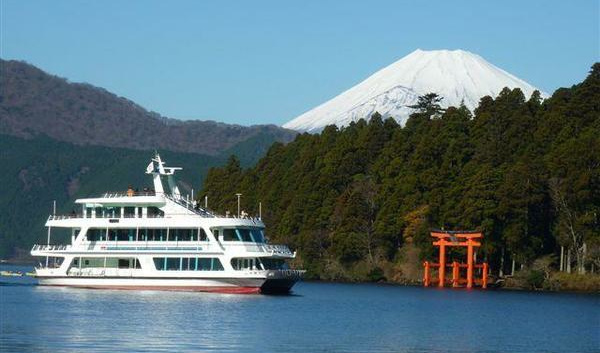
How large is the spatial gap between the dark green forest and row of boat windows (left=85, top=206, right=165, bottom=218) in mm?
23653

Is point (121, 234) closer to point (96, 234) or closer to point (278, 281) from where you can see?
point (96, 234)

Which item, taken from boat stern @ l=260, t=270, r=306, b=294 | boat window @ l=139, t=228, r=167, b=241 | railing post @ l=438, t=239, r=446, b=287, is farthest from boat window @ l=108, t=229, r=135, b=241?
railing post @ l=438, t=239, r=446, b=287

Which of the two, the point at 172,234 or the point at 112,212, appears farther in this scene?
the point at 112,212

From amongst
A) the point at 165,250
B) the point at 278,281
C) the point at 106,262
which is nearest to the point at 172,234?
the point at 165,250

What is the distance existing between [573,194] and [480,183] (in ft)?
21.1

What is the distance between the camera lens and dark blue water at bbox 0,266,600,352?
40.2m

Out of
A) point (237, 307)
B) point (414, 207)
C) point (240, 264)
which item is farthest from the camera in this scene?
point (414, 207)

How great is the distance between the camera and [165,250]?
206 ft

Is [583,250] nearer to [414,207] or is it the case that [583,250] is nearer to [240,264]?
[414,207]

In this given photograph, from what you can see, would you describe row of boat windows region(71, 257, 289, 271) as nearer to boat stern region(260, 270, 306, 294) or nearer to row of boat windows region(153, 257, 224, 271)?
row of boat windows region(153, 257, 224, 271)

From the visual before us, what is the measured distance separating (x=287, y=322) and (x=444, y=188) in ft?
137

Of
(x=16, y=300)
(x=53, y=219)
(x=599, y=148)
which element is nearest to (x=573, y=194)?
(x=599, y=148)

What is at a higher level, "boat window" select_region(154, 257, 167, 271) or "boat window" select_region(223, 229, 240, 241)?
"boat window" select_region(223, 229, 240, 241)

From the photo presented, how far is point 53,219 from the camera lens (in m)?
64.9
